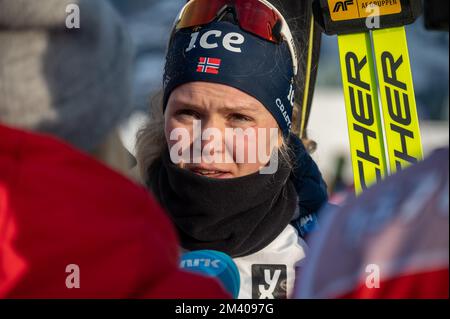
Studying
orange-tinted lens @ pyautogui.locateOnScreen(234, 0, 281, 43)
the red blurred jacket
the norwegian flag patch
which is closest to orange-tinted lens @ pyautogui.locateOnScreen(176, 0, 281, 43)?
orange-tinted lens @ pyautogui.locateOnScreen(234, 0, 281, 43)

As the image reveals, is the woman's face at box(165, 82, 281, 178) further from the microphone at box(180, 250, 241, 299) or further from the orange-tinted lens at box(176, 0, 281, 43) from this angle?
the microphone at box(180, 250, 241, 299)

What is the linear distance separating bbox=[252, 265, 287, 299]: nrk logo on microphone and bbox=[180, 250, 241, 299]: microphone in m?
0.29

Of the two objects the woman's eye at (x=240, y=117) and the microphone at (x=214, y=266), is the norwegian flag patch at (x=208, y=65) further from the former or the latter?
the microphone at (x=214, y=266)

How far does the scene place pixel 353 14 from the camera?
2445mm

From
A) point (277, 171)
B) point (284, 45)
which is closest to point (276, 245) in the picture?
point (277, 171)

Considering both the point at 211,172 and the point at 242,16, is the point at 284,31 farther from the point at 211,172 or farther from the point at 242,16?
the point at 211,172

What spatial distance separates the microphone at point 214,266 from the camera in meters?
1.71

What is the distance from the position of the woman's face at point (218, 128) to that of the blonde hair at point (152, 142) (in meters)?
0.19

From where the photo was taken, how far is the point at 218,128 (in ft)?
6.77

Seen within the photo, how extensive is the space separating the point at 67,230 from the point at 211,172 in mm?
1075

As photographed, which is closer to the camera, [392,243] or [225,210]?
[392,243]
